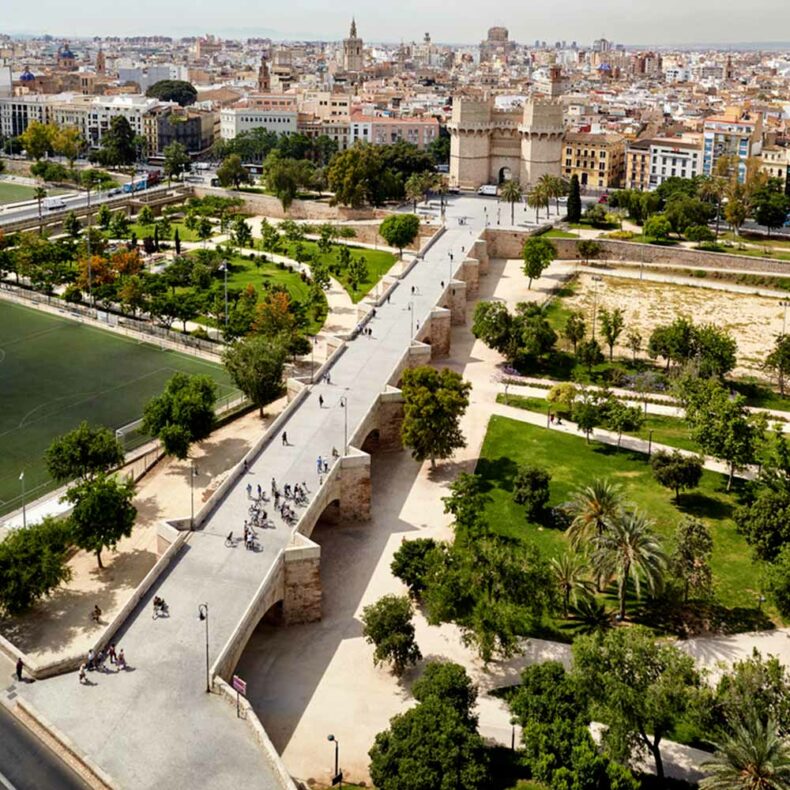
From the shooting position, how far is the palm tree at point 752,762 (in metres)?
17.3

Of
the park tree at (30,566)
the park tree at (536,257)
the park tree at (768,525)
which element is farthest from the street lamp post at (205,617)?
the park tree at (536,257)

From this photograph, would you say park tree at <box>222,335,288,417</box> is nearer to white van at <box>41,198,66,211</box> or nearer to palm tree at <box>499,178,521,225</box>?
palm tree at <box>499,178,521,225</box>

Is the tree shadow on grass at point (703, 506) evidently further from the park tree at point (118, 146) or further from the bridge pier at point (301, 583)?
the park tree at point (118, 146)

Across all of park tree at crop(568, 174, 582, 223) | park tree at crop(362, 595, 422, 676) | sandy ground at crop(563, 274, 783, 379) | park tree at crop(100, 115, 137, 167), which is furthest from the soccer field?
park tree at crop(100, 115, 137, 167)

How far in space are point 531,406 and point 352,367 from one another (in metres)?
7.40

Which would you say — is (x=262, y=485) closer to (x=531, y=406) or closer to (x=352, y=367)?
(x=352, y=367)

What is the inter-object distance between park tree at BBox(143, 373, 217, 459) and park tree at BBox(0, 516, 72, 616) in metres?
6.77

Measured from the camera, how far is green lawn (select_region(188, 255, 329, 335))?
5316 centimetres

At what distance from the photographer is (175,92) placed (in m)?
130

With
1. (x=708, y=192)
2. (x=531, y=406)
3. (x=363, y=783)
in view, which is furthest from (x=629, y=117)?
(x=363, y=783)

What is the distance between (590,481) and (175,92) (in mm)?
111936

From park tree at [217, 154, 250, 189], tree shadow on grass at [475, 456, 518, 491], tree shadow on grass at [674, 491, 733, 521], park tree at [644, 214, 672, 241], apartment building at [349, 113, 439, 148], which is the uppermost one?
apartment building at [349, 113, 439, 148]

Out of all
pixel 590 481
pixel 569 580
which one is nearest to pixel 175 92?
pixel 590 481

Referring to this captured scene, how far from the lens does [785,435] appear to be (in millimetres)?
37031
